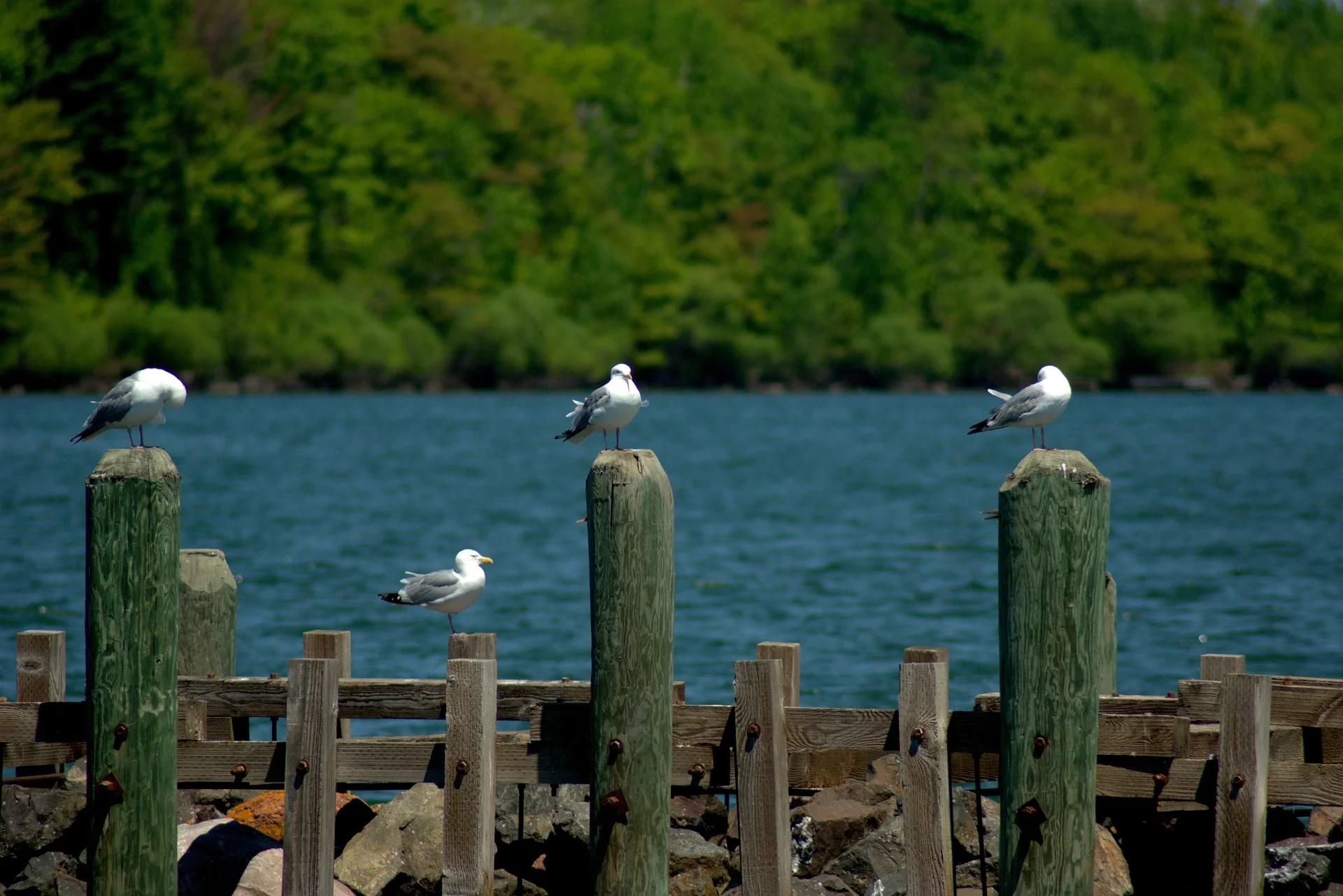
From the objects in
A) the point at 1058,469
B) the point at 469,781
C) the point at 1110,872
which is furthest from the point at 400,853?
the point at 1058,469

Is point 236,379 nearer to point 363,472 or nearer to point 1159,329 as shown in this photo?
point 363,472

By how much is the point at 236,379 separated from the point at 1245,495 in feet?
178

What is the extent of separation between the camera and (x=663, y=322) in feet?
324

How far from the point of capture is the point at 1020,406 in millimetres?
9125

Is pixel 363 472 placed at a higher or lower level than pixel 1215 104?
lower

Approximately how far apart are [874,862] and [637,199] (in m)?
95.7

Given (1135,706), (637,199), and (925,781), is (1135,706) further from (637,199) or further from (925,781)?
(637,199)

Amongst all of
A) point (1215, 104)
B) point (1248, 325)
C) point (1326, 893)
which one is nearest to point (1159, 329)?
point (1248, 325)

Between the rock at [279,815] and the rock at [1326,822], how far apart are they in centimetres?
517

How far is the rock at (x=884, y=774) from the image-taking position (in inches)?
356

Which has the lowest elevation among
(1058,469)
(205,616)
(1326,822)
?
(1326,822)

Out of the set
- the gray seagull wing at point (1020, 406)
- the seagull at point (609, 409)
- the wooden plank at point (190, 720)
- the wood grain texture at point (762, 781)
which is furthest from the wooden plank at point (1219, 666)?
the wooden plank at point (190, 720)

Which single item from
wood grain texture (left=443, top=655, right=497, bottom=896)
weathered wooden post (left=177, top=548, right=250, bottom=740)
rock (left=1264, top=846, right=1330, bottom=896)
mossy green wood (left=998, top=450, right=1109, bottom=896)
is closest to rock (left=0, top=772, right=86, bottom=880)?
weathered wooden post (left=177, top=548, right=250, bottom=740)

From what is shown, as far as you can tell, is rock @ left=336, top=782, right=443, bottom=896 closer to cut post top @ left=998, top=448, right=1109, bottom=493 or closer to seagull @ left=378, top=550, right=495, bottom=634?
seagull @ left=378, top=550, right=495, bottom=634
